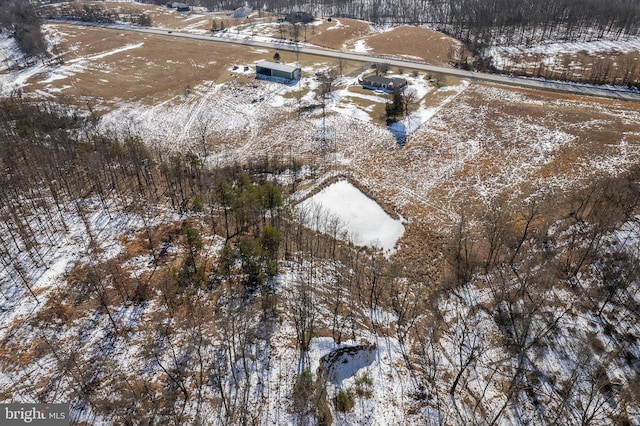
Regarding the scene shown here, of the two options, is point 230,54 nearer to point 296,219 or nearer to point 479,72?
point 479,72

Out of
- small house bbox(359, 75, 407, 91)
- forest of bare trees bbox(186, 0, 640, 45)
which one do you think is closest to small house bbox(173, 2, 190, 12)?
forest of bare trees bbox(186, 0, 640, 45)

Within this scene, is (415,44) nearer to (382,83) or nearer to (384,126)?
(382,83)

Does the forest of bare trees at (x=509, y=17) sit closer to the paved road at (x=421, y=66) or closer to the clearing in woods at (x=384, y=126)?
the paved road at (x=421, y=66)

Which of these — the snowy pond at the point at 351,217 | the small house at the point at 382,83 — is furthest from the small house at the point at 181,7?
the snowy pond at the point at 351,217

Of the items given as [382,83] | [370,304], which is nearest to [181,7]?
[382,83]

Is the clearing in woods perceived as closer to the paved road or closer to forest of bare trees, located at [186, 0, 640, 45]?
the paved road
